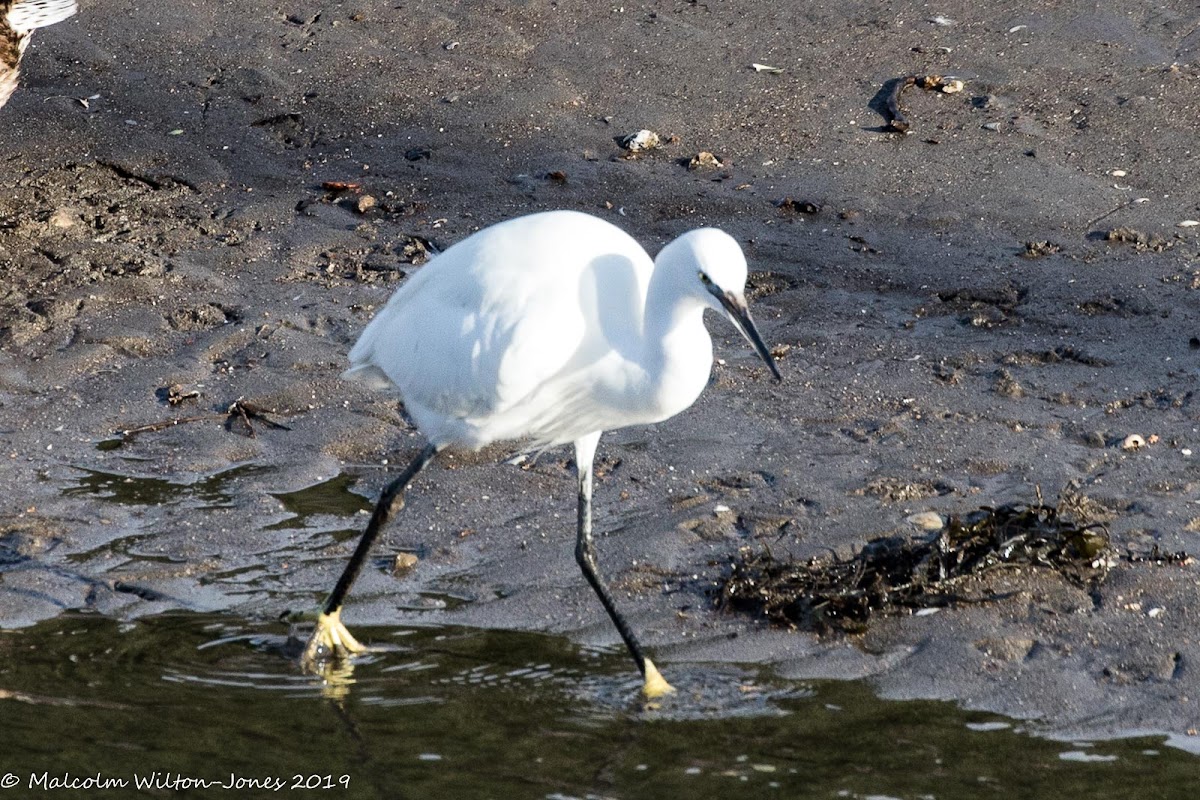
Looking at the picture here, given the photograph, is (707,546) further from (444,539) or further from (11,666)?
(11,666)

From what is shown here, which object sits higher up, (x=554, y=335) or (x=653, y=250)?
(x=554, y=335)

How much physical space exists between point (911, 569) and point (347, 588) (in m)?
1.68

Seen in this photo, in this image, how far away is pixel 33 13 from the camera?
712 centimetres

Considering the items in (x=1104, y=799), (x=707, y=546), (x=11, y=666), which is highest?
(x=1104, y=799)

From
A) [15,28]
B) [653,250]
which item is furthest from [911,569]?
[15,28]

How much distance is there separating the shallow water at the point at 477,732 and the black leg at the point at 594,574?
0.19ft

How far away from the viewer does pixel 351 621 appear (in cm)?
444

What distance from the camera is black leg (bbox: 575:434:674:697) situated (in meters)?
4.11

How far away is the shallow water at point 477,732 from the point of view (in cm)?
372

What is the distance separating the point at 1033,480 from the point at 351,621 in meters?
2.34

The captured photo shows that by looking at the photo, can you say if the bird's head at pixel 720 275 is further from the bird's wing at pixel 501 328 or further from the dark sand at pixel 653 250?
the dark sand at pixel 653 250

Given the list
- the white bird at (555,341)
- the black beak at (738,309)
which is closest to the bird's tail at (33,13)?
the white bird at (555,341)

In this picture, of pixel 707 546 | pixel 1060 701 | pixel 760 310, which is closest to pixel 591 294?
pixel 707 546

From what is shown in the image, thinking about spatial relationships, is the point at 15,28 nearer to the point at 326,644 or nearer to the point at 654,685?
the point at 326,644
